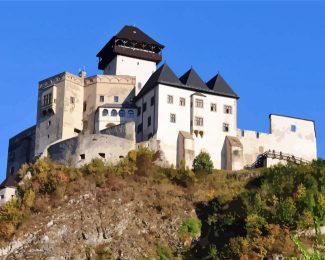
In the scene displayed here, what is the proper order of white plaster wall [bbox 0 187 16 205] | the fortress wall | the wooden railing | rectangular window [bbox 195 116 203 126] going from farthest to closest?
the wooden railing
rectangular window [bbox 195 116 203 126]
white plaster wall [bbox 0 187 16 205]
the fortress wall

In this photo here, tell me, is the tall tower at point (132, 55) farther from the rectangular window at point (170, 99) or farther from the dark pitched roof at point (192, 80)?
the rectangular window at point (170, 99)

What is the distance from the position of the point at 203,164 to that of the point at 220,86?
10.2 meters

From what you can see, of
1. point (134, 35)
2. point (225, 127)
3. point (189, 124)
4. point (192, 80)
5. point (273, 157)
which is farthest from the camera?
point (134, 35)

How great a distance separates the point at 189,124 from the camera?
199 feet

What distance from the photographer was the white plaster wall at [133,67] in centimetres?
6875

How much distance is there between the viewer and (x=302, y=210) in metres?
47.4

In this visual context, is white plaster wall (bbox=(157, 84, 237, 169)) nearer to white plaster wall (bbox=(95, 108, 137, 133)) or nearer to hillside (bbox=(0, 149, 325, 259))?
hillside (bbox=(0, 149, 325, 259))

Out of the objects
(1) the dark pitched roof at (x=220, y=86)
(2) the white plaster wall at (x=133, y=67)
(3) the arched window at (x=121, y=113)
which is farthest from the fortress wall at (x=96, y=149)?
(2) the white plaster wall at (x=133, y=67)

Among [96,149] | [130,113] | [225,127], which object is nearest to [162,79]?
[130,113]

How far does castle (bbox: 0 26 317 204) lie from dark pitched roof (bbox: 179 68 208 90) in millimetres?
111

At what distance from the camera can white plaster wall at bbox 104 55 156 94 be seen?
68.8 m

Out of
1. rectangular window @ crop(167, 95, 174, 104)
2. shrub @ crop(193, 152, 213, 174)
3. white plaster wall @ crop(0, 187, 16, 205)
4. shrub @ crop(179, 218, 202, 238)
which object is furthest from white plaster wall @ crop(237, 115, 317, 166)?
white plaster wall @ crop(0, 187, 16, 205)

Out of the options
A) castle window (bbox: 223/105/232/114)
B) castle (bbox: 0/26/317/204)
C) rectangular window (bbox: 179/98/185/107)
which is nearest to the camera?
castle (bbox: 0/26/317/204)

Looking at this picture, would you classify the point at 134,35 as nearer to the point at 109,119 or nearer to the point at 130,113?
the point at 130,113
